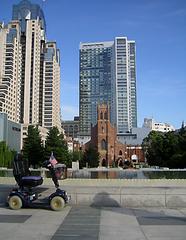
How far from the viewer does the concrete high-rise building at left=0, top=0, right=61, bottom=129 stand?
136 metres

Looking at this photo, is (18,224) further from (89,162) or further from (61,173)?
(89,162)

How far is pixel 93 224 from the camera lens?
8805 millimetres

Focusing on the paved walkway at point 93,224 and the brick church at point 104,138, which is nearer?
the paved walkway at point 93,224

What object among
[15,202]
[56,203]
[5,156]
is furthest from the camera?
[5,156]

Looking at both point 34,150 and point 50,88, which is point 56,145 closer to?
point 34,150

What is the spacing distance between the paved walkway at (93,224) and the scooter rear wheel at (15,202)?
0.67 ft

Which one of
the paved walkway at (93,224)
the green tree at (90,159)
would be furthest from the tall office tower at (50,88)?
the paved walkway at (93,224)

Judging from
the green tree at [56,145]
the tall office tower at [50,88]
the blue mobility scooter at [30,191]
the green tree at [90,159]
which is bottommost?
the green tree at [90,159]

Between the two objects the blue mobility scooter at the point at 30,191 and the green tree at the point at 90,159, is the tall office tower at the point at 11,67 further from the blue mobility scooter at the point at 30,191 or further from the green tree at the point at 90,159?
the blue mobility scooter at the point at 30,191

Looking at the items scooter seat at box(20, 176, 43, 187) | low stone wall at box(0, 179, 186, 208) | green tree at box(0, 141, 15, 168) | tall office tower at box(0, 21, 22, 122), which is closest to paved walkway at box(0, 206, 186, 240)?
low stone wall at box(0, 179, 186, 208)

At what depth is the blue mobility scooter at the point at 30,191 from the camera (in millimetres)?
11000

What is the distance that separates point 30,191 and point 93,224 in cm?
338

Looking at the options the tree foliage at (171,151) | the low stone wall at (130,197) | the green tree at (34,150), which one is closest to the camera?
the low stone wall at (130,197)

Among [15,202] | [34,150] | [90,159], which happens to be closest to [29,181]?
[15,202]
